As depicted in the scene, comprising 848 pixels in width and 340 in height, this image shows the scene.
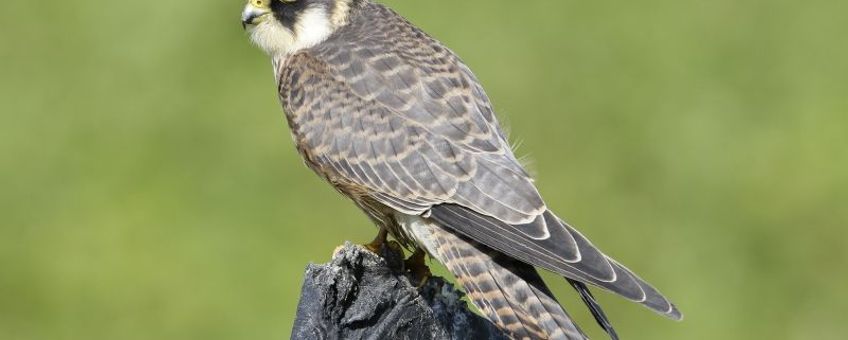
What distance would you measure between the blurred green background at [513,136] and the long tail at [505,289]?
2.61m

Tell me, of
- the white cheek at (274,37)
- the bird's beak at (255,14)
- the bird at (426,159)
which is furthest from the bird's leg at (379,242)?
the bird's beak at (255,14)

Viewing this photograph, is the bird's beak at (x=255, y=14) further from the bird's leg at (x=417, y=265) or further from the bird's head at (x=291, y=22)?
the bird's leg at (x=417, y=265)

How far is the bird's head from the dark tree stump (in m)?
1.47

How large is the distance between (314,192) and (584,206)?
4.52ft

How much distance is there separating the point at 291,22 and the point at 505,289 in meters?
A: 1.55

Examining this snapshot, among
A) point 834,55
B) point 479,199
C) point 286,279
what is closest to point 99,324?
point 286,279

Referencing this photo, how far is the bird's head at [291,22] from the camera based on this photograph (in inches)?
218

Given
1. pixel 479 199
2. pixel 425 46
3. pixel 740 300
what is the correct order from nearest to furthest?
pixel 479 199, pixel 425 46, pixel 740 300

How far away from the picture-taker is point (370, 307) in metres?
4.01

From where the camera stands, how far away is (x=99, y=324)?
7656 millimetres

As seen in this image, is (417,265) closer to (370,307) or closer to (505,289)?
(505,289)

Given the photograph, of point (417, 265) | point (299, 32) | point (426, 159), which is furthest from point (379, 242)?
point (299, 32)

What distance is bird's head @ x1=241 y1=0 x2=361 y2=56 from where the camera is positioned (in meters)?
5.54

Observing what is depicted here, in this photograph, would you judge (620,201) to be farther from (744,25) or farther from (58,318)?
(58,318)
